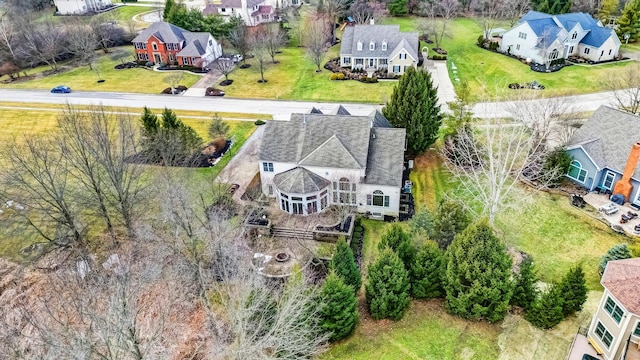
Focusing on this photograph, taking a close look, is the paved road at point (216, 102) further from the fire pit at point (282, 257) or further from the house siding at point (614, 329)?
the house siding at point (614, 329)

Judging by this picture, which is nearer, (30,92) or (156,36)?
(30,92)

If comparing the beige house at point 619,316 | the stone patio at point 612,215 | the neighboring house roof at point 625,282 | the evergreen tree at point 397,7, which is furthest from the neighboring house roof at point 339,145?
the evergreen tree at point 397,7

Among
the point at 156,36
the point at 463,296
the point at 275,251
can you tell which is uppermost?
the point at 156,36

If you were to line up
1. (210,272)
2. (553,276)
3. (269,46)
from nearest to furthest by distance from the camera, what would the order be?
(210,272), (553,276), (269,46)

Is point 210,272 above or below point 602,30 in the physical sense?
below

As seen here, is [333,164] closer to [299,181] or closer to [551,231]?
[299,181]

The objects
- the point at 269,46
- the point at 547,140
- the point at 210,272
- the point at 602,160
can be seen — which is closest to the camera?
the point at 210,272

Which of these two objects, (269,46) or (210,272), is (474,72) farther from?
(210,272)

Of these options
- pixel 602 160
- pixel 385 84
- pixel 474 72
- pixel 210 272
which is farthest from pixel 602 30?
pixel 210 272

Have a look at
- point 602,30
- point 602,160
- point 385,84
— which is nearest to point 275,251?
point 602,160
